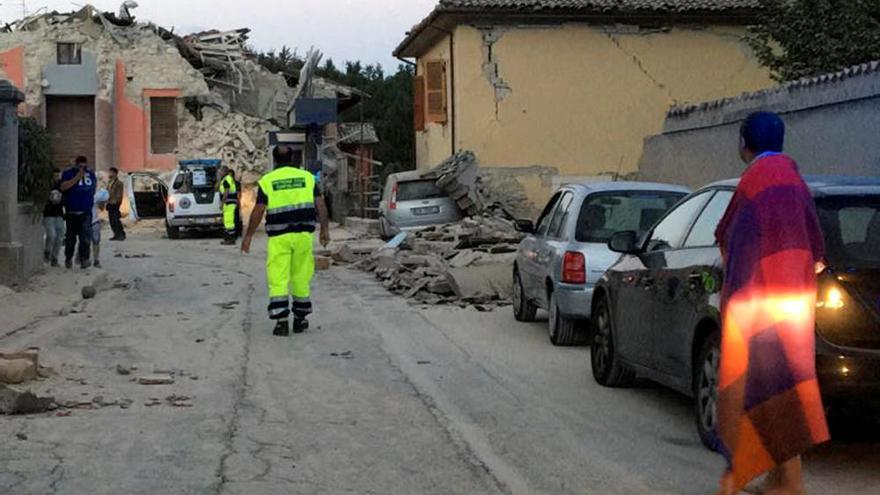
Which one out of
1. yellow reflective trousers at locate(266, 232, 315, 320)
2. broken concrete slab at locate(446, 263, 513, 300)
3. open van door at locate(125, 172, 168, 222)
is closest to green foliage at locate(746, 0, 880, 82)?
broken concrete slab at locate(446, 263, 513, 300)

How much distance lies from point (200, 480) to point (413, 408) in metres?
2.36

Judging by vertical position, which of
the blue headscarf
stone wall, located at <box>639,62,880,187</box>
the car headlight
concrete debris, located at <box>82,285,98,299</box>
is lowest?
concrete debris, located at <box>82,285,98,299</box>

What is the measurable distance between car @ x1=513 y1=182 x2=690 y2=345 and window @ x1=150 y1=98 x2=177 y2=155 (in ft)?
108

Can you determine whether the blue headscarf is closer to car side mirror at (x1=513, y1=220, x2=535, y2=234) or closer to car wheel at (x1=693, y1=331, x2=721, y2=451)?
car wheel at (x1=693, y1=331, x2=721, y2=451)

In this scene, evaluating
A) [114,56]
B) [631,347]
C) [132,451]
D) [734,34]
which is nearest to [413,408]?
[631,347]

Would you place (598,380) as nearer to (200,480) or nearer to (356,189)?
(200,480)

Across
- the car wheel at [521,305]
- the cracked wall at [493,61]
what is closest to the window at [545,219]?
the car wheel at [521,305]

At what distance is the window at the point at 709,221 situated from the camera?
730 cm

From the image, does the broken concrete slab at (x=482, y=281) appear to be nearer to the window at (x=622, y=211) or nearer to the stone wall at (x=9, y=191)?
the window at (x=622, y=211)

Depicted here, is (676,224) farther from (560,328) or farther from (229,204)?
(229,204)

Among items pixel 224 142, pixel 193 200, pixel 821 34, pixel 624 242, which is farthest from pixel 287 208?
pixel 224 142

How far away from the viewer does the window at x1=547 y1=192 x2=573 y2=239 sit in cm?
1193

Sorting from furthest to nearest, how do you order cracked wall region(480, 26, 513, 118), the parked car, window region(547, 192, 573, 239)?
cracked wall region(480, 26, 513, 118)
the parked car
window region(547, 192, 573, 239)

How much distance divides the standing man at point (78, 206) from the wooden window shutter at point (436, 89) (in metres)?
13.0
